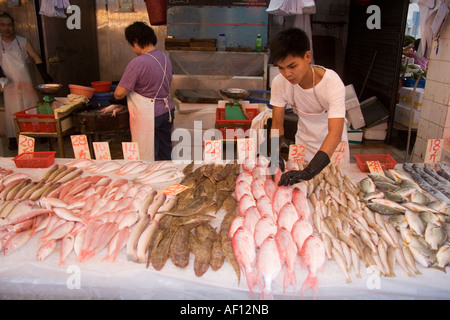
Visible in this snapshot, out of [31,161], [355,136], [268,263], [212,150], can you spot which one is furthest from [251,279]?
[355,136]

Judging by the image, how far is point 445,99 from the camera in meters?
4.14

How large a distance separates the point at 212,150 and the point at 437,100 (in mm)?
2922

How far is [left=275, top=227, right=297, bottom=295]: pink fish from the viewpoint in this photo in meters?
1.81

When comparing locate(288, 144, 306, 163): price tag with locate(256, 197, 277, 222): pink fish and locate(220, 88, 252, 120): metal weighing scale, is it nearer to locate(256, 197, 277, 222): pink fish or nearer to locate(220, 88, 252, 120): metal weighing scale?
locate(256, 197, 277, 222): pink fish

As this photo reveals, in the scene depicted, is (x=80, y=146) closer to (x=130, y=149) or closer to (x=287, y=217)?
(x=130, y=149)

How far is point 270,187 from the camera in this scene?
8.54 feet

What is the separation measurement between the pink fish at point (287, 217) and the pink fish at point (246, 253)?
0.25 meters

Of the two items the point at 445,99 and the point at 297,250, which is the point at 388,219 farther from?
the point at 445,99

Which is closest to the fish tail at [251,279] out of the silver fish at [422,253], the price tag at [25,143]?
the silver fish at [422,253]

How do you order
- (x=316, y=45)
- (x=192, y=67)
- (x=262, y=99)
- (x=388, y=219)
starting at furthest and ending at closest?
(x=316, y=45), (x=192, y=67), (x=262, y=99), (x=388, y=219)

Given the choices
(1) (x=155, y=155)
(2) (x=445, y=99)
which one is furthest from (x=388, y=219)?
(1) (x=155, y=155)

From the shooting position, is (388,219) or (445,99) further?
(445,99)

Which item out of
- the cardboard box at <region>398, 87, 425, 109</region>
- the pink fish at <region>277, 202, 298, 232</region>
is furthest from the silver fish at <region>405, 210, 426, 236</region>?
the cardboard box at <region>398, 87, 425, 109</region>

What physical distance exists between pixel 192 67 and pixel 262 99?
1726mm
